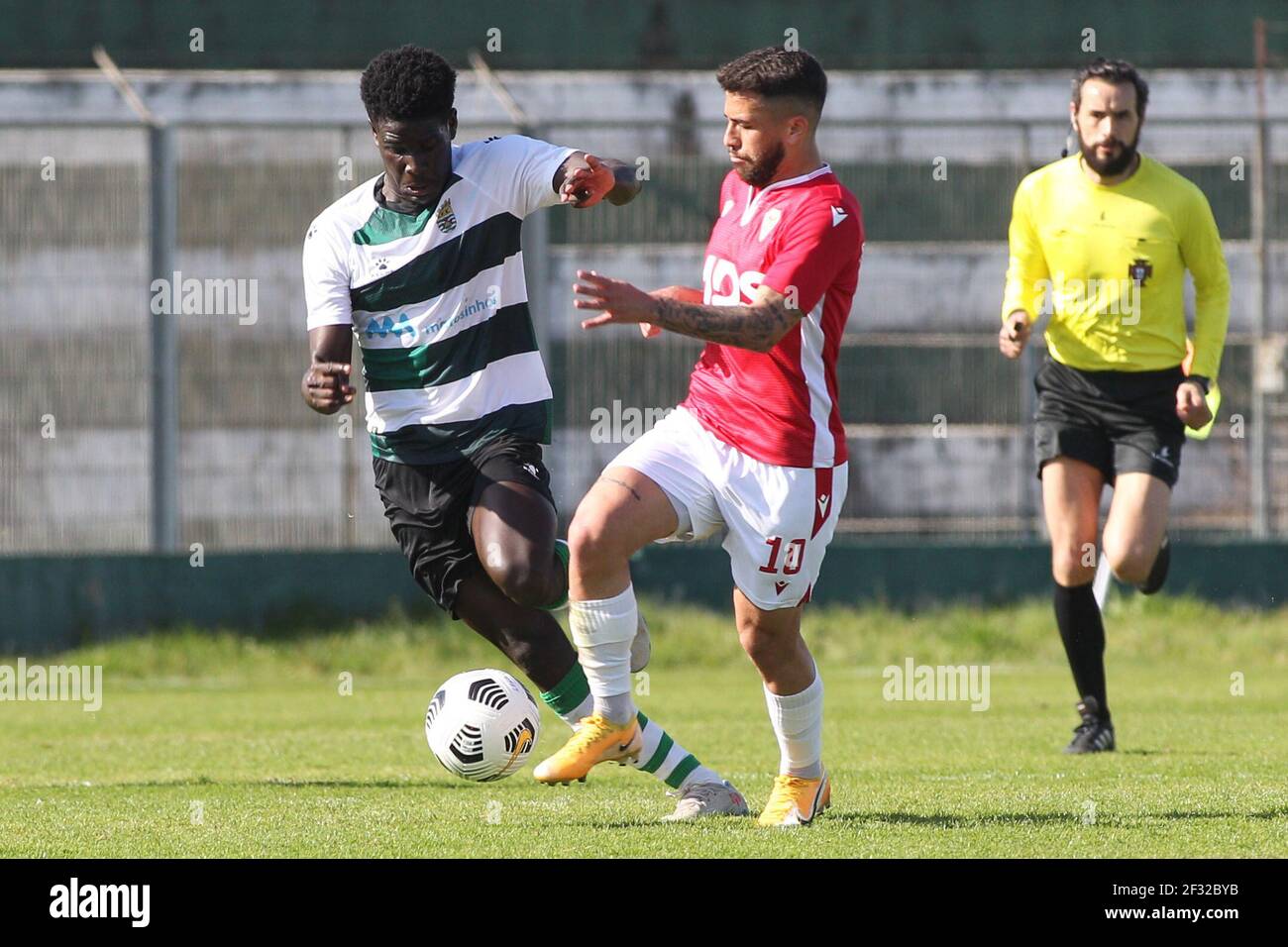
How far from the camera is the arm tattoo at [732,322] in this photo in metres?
5.57

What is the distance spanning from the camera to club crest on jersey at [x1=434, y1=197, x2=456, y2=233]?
6.68m

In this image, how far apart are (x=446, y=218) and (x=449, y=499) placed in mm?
943

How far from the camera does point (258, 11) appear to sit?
23.2m

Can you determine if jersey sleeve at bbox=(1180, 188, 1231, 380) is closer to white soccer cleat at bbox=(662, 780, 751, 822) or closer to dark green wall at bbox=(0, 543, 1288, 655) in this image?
white soccer cleat at bbox=(662, 780, 751, 822)

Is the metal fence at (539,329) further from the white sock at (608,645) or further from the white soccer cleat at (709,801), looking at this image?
the white sock at (608,645)

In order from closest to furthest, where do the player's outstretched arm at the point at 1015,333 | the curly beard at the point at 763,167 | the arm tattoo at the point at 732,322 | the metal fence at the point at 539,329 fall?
the arm tattoo at the point at 732,322
the curly beard at the point at 763,167
the player's outstretched arm at the point at 1015,333
the metal fence at the point at 539,329

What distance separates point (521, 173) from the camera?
22.1 feet

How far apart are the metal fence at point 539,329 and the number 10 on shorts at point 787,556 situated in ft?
28.5

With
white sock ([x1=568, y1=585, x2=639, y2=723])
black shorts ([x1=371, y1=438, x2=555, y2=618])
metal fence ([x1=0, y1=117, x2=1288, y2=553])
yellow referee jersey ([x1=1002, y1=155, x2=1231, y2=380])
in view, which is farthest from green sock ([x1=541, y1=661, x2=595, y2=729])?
metal fence ([x1=0, y1=117, x2=1288, y2=553])

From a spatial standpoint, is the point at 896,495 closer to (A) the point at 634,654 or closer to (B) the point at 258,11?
(A) the point at 634,654

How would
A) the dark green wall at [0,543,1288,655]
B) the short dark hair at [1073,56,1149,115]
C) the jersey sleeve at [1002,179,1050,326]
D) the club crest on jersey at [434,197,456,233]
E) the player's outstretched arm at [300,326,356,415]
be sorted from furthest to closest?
the dark green wall at [0,543,1288,655] < the jersey sleeve at [1002,179,1050,326] < the short dark hair at [1073,56,1149,115] < the club crest on jersey at [434,197,456,233] < the player's outstretched arm at [300,326,356,415]

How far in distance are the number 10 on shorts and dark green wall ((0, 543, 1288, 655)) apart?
27.6 feet

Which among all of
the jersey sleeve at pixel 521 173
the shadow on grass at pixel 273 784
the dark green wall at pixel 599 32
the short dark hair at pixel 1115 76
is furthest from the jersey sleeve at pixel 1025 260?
the dark green wall at pixel 599 32
